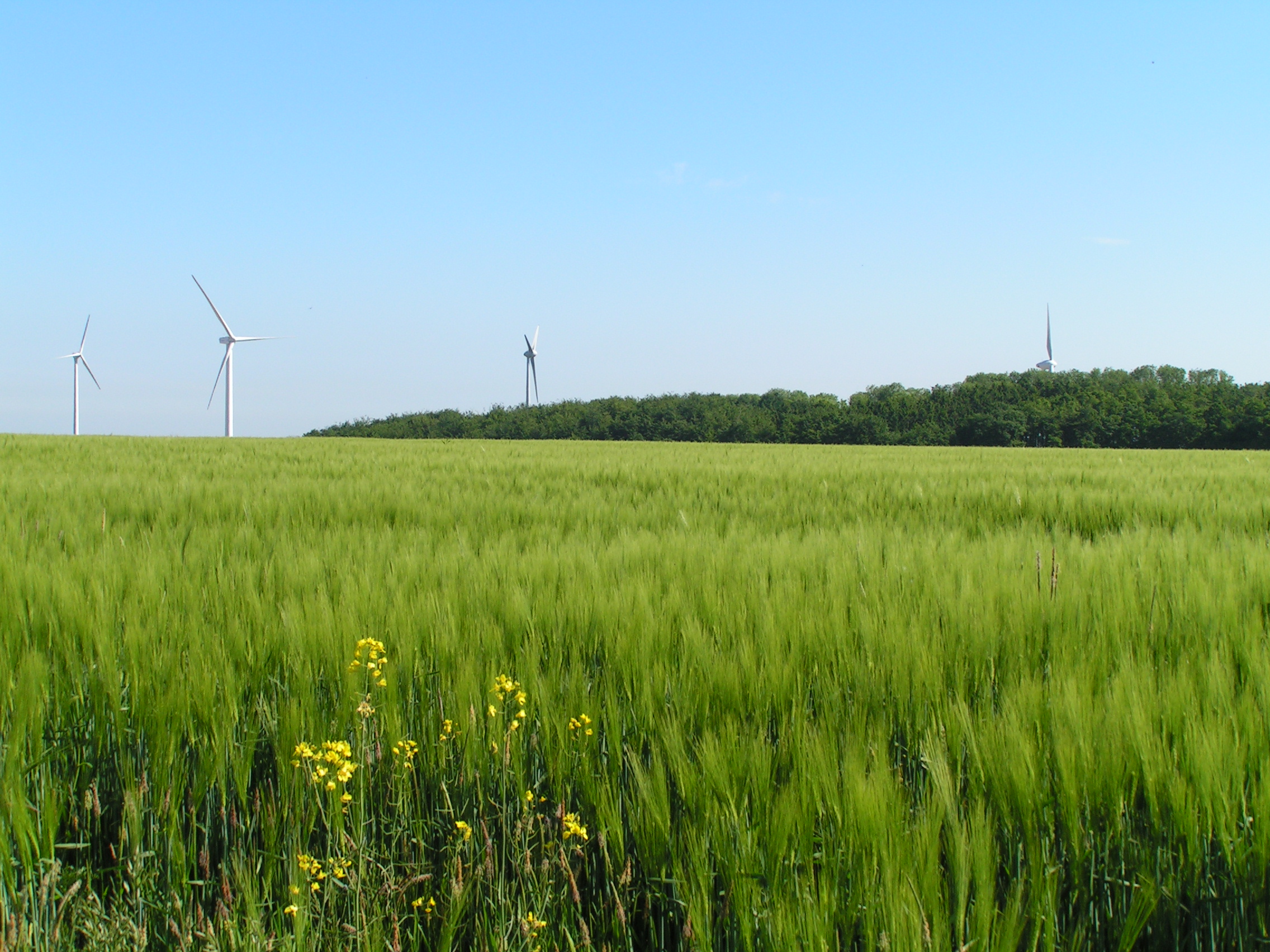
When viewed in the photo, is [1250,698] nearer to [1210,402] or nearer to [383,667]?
[383,667]

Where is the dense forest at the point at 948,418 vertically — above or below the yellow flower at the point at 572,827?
above

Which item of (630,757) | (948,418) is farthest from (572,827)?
(948,418)

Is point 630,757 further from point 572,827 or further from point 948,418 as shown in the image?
point 948,418

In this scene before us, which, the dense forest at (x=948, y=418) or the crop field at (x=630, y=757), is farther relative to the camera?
the dense forest at (x=948, y=418)

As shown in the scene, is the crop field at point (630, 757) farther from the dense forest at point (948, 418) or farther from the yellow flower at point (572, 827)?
the dense forest at point (948, 418)

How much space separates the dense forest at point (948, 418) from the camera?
6781 centimetres

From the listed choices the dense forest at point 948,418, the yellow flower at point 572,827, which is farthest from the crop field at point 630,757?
the dense forest at point 948,418

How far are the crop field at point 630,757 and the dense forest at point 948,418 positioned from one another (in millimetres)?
69069

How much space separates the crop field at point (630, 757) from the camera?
110 centimetres

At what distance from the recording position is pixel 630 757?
131 centimetres

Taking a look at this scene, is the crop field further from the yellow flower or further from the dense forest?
the dense forest

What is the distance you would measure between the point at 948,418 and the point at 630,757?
8527cm

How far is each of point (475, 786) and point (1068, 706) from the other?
46.2 inches

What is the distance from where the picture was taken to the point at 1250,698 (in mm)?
1397
